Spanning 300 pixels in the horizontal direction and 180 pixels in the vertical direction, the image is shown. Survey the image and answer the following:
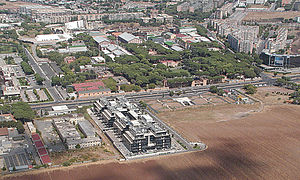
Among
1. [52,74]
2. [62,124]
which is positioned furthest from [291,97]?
[52,74]

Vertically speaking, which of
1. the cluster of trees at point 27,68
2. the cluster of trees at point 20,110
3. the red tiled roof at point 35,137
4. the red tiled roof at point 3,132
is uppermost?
the cluster of trees at point 27,68

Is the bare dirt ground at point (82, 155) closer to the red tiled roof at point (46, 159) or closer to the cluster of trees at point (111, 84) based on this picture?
the red tiled roof at point (46, 159)

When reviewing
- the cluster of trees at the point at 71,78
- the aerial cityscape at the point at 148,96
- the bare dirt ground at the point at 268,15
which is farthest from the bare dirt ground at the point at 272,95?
the bare dirt ground at the point at 268,15

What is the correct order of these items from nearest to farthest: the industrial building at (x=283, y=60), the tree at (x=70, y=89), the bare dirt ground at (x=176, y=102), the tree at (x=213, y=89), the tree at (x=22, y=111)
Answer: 1. the tree at (x=22, y=111)
2. the bare dirt ground at (x=176, y=102)
3. the tree at (x=70, y=89)
4. the tree at (x=213, y=89)
5. the industrial building at (x=283, y=60)

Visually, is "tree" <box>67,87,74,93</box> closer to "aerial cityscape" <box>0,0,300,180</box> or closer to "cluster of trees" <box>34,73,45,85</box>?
"aerial cityscape" <box>0,0,300,180</box>

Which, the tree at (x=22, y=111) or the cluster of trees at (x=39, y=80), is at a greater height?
the cluster of trees at (x=39, y=80)

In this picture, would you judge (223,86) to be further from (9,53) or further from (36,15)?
(36,15)
